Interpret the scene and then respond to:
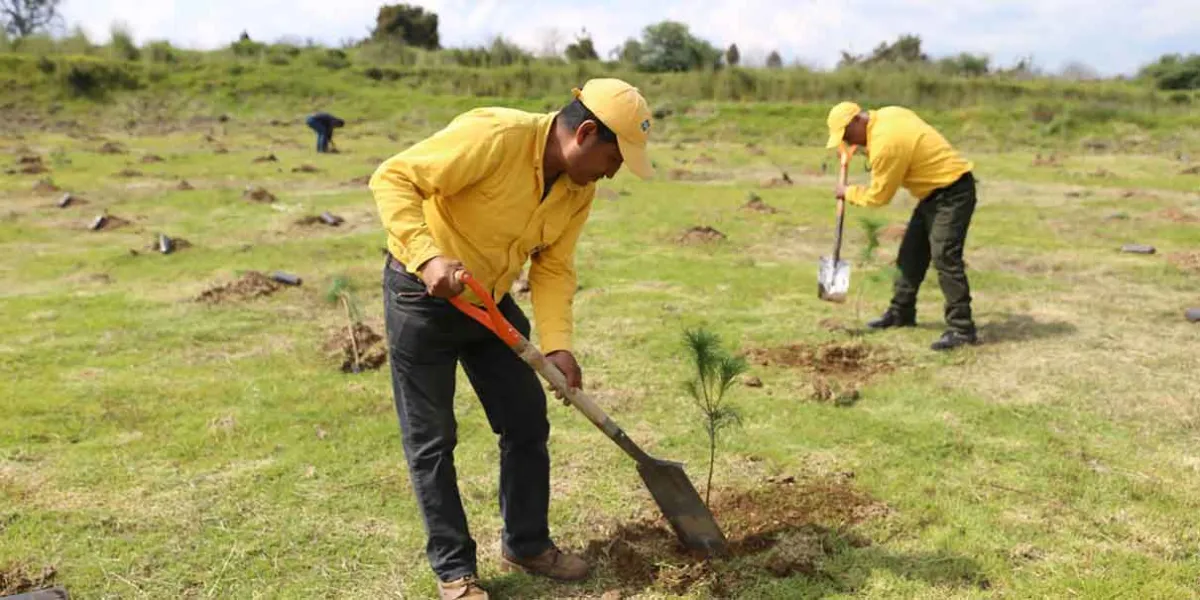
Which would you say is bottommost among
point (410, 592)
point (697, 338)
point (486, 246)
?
point (410, 592)

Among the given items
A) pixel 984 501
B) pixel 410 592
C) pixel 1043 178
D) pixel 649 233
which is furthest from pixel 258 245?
pixel 1043 178

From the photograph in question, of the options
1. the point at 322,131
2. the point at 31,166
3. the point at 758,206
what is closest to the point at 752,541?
the point at 758,206

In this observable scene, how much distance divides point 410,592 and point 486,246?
1.53 m

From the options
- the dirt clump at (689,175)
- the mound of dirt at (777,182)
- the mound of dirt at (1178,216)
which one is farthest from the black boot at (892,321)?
the dirt clump at (689,175)

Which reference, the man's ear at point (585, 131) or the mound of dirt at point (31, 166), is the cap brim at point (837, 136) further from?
the mound of dirt at point (31, 166)

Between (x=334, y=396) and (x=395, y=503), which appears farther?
(x=334, y=396)

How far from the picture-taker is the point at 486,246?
296 centimetres

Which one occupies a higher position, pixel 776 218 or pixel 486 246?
pixel 486 246

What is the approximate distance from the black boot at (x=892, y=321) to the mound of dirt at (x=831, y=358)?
26.1 inches

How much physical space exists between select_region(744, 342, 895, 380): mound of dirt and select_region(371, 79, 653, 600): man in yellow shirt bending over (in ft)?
10.3

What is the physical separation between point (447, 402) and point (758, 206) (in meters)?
10.7

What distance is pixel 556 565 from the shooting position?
3553mm

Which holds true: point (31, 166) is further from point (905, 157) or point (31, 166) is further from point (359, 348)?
point (905, 157)

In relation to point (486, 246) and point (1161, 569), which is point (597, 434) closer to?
point (486, 246)
